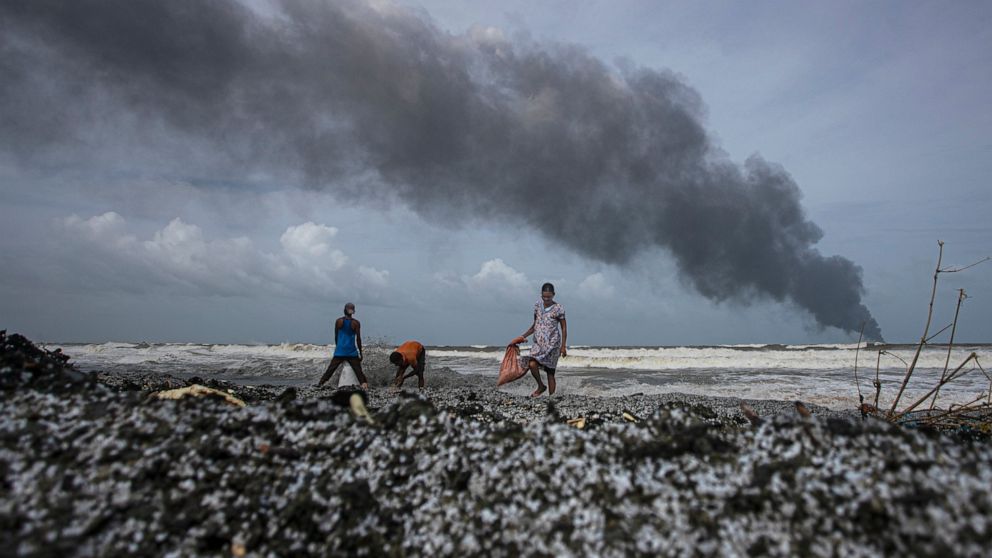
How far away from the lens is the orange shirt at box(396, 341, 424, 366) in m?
10.0

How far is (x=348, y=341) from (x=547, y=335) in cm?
368

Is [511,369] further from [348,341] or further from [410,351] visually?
[348,341]

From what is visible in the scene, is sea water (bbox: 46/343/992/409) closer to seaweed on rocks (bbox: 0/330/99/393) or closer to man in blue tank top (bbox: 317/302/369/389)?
man in blue tank top (bbox: 317/302/369/389)

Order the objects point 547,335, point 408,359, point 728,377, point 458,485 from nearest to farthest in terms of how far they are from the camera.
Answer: point 458,485 → point 547,335 → point 408,359 → point 728,377

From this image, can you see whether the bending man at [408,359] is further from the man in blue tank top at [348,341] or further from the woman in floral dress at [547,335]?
the woman in floral dress at [547,335]

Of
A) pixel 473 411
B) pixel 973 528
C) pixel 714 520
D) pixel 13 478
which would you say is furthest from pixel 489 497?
pixel 473 411

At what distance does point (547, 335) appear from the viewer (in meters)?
9.33

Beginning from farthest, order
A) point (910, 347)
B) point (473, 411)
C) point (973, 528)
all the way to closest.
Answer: point (910, 347) < point (473, 411) < point (973, 528)

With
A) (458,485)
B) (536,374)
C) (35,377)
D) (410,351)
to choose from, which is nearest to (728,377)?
(536,374)

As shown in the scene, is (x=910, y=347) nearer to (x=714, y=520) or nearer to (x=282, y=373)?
(x=282, y=373)

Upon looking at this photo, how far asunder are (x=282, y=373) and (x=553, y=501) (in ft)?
49.0

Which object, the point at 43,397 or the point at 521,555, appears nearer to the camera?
the point at 521,555

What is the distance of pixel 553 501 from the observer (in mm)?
2189

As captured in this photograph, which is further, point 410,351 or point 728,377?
point 728,377
